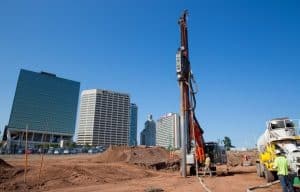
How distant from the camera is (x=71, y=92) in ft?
552

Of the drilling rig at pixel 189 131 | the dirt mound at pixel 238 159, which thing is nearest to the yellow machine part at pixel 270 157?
the drilling rig at pixel 189 131

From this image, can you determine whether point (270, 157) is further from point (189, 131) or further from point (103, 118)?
point (103, 118)

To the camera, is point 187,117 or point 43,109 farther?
point 43,109

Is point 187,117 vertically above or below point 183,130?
above

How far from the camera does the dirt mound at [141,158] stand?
4172 centimetres

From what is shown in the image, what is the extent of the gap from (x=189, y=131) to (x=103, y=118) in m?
157

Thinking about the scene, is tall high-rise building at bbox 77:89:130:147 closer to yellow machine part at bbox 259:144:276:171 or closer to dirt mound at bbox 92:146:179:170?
dirt mound at bbox 92:146:179:170

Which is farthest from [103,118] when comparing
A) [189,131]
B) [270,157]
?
[270,157]

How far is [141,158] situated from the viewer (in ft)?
155

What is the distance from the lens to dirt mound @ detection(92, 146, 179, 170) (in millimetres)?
41722

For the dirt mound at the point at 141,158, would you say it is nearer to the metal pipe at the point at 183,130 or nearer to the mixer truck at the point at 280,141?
the metal pipe at the point at 183,130

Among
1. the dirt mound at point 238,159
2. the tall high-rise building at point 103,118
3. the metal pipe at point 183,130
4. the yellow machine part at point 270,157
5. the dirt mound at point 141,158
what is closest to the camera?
the yellow machine part at point 270,157

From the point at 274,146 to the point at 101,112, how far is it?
167049mm

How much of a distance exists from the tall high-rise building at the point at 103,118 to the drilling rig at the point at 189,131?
502 ft
